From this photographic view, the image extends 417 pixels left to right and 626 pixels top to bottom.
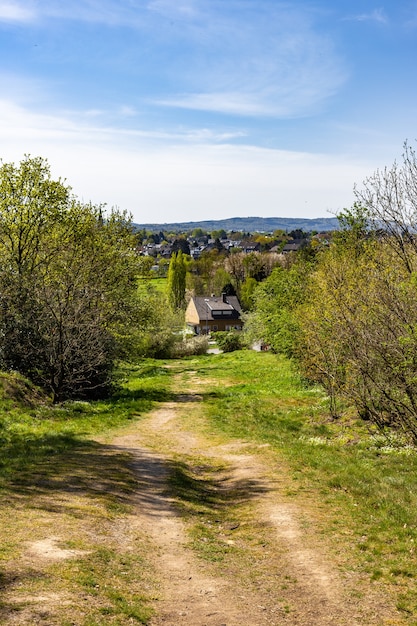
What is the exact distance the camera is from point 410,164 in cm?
2294

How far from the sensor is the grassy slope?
9594mm

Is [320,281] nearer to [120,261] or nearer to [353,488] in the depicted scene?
[120,261]

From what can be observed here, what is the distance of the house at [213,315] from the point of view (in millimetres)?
100625

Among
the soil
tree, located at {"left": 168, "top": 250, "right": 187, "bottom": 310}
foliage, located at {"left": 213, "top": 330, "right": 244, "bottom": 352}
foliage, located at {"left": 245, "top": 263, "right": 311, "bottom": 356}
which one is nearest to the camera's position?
the soil

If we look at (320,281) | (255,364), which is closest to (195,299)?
(255,364)

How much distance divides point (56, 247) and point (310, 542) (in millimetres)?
25338

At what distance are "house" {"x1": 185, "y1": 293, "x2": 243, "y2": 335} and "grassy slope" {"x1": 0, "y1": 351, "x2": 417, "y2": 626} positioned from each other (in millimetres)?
70191

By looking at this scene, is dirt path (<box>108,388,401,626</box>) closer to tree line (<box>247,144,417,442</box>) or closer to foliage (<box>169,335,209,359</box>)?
tree line (<box>247,144,417,442</box>)

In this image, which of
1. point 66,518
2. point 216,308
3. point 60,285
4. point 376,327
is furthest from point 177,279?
point 66,518

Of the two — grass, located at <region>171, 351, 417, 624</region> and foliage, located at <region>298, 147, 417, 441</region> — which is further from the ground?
foliage, located at <region>298, 147, 417, 441</region>

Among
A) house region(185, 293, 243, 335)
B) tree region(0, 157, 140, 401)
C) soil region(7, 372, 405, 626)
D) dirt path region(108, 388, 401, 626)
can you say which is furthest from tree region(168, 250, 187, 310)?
dirt path region(108, 388, 401, 626)

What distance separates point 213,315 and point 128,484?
281 ft

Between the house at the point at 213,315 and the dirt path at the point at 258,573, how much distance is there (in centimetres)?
8371

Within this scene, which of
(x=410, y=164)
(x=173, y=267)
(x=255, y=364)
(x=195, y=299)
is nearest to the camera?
(x=410, y=164)
